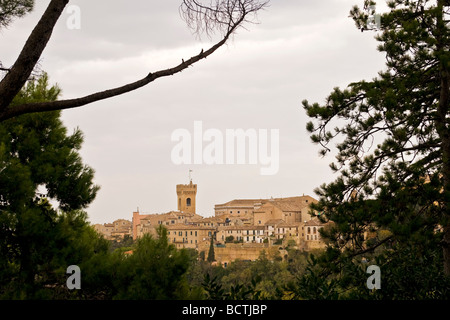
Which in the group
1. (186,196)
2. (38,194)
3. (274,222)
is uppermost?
Answer: (186,196)

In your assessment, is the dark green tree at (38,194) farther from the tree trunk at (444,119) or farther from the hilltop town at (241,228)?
the hilltop town at (241,228)

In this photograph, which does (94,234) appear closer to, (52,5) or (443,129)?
(52,5)

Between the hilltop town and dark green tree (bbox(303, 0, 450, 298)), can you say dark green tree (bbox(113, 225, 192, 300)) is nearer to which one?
dark green tree (bbox(303, 0, 450, 298))

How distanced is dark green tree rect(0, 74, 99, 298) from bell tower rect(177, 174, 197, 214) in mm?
108447

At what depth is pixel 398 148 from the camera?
727cm

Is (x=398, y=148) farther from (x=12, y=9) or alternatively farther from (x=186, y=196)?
(x=186, y=196)

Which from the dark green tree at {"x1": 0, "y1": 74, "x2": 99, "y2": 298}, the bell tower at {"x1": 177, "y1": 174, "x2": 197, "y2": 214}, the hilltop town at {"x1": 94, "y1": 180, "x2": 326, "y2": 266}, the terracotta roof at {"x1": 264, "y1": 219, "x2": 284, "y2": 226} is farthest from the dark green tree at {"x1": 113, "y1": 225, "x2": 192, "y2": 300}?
the bell tower at {"x1": 177, "y1": 174, "x2": 197, "y2": 214}

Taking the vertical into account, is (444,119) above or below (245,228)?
below

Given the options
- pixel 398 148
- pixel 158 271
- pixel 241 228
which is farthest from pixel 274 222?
pixel 158 271

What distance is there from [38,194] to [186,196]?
113 m

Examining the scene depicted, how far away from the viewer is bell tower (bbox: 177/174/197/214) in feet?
382

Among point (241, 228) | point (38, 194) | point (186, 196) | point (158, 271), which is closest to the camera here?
point (158, 271)

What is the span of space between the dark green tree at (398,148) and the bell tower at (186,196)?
109 m

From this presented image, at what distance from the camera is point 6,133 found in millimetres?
6836
